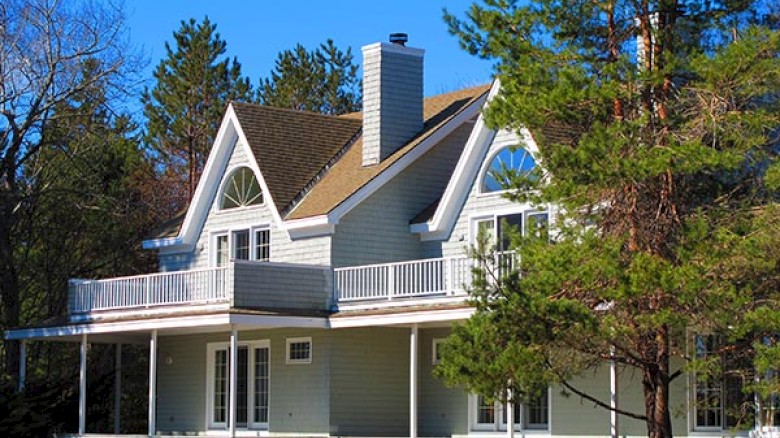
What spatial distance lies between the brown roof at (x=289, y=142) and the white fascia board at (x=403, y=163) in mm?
2094

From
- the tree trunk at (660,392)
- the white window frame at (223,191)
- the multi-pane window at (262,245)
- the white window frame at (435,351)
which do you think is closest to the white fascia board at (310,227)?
the multi-pane window at (262,245)

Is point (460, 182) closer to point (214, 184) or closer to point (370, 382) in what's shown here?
point (370, 382)

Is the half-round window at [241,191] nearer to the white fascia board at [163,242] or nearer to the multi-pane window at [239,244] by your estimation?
the multi-pane window at [239,244]

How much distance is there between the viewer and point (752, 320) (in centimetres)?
2023

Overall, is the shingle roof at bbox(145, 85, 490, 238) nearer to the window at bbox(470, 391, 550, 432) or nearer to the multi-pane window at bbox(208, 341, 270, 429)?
the multi-pane window at bbox(208, 341, 270, 429)

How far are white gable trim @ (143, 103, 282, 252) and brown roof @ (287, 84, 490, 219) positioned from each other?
1062mm

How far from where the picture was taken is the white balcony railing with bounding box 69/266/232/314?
3253cm

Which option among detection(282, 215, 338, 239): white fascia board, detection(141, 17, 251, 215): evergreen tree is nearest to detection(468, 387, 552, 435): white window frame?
detection(282, 215, 338, 239): white fascia board

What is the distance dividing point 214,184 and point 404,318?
9.22 m

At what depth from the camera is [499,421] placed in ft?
102

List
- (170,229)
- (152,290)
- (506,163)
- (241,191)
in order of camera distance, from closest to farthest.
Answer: (506,163) → (152,290) → (241,191) → (170,229)

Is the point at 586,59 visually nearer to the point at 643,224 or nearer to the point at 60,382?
the point at 643,224

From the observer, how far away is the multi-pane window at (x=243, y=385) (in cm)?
3484

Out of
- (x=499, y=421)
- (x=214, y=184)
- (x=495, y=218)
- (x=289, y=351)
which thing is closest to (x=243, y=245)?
(x=214, y=184)
